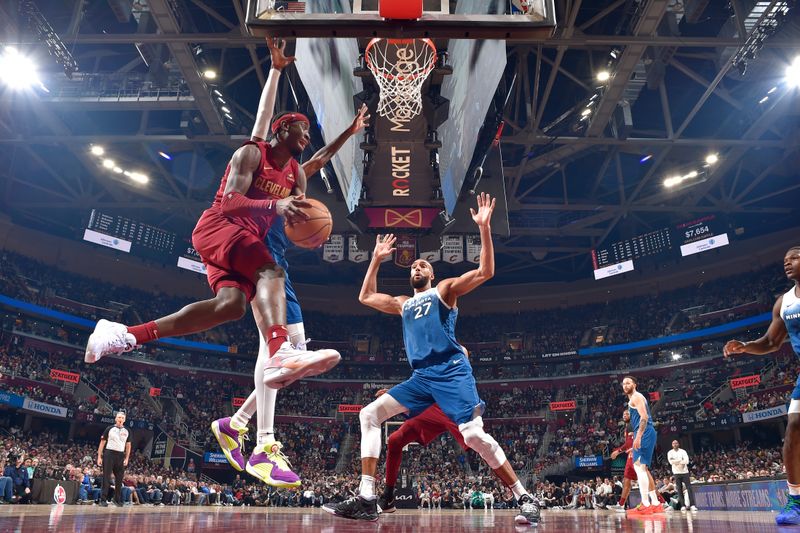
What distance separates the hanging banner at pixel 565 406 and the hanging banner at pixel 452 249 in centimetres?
1607

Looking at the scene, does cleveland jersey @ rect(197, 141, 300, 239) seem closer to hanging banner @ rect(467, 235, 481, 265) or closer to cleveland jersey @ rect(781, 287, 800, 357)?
cleveland jersey @ rect(781, 287, 800, 357)

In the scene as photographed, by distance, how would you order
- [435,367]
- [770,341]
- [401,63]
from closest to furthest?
[435,367], [770,341], [401,63]

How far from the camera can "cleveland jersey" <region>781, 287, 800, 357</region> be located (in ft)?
16.1

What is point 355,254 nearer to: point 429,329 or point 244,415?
point 429,329

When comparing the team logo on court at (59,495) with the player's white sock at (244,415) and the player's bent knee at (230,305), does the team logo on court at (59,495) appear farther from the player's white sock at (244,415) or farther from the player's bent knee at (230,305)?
the player's bent knee at (230,305)

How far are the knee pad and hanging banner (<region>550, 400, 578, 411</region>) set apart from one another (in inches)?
1072

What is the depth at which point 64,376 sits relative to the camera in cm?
2469

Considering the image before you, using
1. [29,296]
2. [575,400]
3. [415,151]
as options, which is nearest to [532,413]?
[575,400]

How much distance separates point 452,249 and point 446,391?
13.3 m

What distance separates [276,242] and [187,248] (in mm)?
25714

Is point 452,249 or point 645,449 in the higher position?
point 452,249

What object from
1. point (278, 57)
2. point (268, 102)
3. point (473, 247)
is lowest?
point (268, 102)

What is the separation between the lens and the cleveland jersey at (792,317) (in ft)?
16.1

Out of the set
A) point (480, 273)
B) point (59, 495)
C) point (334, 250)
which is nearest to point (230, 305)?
point (480, 273)
